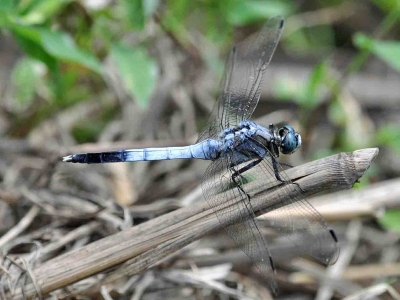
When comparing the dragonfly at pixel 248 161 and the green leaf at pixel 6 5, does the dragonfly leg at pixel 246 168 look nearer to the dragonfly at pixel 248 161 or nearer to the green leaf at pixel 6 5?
the dragonfly at pixel 248 161

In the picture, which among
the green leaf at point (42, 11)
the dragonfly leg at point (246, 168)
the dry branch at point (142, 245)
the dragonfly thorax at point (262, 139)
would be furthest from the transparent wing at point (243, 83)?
the green leaf at point (42, 11)

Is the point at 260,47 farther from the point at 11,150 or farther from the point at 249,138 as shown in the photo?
the point at 11,150

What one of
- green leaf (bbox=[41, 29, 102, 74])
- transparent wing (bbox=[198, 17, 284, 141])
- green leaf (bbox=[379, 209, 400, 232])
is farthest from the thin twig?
green leaf (bbox=[379, 209, 400, 232])

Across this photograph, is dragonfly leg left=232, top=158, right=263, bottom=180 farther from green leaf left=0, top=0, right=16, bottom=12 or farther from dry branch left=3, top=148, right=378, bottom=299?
green leaf left=0, top=0, right=16, bottom=12

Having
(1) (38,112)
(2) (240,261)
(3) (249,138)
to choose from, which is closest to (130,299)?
(2) (240,261)

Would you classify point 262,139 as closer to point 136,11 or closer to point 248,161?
point 248,161

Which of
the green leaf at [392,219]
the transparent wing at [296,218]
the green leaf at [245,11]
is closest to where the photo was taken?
the transparent wing at [296,218]
